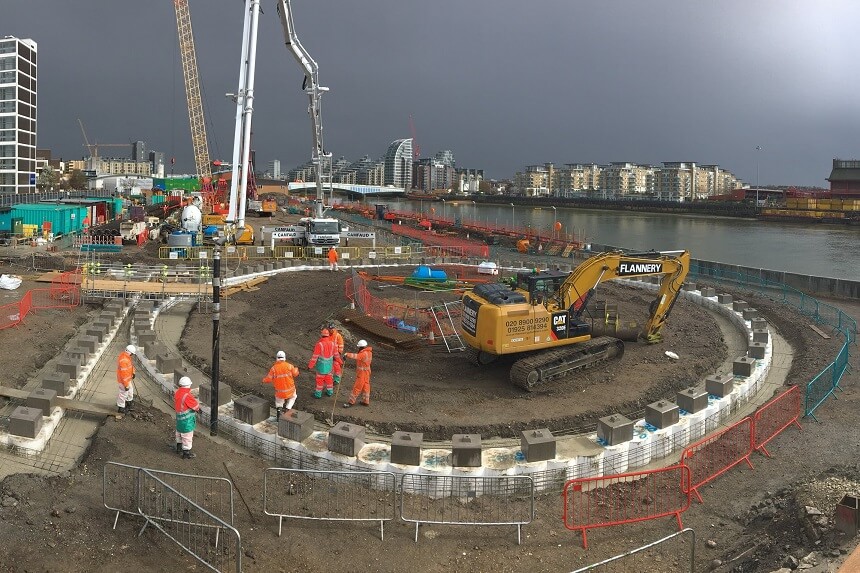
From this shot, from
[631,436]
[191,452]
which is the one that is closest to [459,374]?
[631,436]

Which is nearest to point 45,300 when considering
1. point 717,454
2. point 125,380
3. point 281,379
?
point 125,380

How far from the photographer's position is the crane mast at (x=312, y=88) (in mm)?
39812

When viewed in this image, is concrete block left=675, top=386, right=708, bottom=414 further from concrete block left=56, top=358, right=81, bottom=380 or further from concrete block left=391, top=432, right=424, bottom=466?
concrete block left=56, top=358, right=81, bottom=380

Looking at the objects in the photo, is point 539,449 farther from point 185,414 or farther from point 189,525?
point 185,414

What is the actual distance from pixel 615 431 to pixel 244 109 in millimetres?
34600

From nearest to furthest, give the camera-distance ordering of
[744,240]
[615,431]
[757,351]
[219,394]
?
[615,431] < [219,394] < [757,351] < [744,240]

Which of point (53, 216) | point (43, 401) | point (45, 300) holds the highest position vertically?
point (53, 216)

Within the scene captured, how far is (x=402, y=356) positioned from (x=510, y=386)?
3.22 metres

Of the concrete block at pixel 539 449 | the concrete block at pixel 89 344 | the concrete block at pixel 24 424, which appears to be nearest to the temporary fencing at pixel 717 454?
the concrete block at pixel 539 449

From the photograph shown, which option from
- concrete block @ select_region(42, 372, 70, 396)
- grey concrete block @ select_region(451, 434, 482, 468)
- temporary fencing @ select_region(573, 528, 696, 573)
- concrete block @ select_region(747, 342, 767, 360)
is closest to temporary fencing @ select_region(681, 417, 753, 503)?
temporary fencing @ select_region(573, 528, 696, 573)

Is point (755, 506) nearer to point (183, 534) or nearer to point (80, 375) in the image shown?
point (183, 534)

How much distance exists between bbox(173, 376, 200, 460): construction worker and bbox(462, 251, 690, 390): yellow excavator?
597 cm

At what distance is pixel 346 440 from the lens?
979cm

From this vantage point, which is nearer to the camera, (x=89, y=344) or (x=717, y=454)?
(x=717, y=454)
